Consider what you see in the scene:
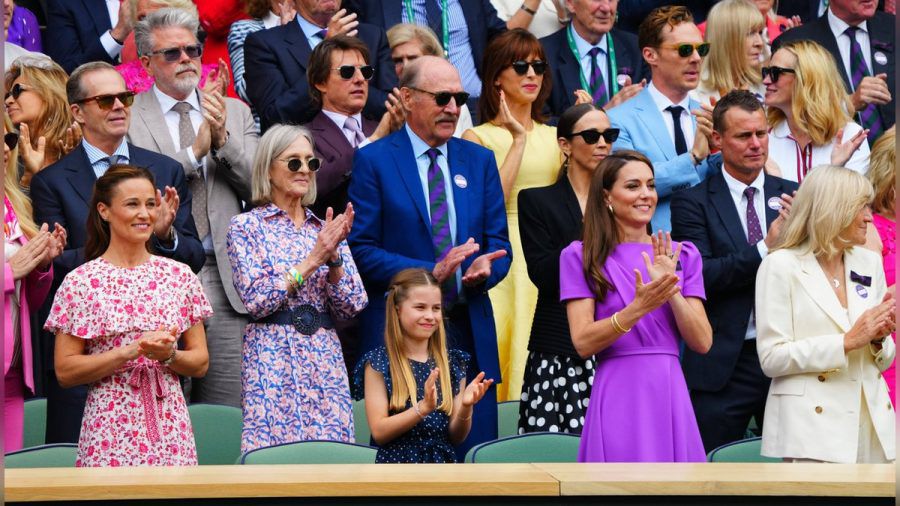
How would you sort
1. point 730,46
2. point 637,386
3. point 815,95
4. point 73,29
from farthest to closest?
point 73,29 < point 730,46 < point 815,95 < point 637,386

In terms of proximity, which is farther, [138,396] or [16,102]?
[16,102]

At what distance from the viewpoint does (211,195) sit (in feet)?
20.3

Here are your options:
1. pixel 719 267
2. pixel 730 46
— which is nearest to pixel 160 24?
pixel 719 267

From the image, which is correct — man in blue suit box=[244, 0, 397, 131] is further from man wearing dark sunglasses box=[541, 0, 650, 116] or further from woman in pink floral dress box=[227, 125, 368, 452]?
woman in pink floral dress box=[227, 125, 368, 452]

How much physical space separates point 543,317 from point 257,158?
1.39m

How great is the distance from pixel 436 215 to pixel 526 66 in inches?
46.7

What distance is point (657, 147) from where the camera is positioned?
667cm

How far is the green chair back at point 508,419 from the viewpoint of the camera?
18.1 ft

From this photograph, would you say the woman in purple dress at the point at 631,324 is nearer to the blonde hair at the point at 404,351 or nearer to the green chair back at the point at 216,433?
the blonde hair at the point at 404,351

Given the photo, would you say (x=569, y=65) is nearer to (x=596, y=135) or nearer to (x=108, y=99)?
(x=596, y=135)

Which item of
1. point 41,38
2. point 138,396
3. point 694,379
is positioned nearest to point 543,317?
point 694,379

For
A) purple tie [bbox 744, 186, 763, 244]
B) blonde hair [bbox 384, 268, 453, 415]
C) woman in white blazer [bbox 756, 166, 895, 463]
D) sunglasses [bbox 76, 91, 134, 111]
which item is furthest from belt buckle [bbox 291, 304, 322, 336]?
purple tie [bbox 744, 186, 763, 244]

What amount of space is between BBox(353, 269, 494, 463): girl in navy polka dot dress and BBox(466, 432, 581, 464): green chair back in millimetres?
131

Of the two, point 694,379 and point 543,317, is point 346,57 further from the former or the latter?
point 694,379
